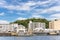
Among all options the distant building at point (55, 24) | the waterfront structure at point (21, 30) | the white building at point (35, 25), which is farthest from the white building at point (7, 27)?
the distant building at point (55, 24)

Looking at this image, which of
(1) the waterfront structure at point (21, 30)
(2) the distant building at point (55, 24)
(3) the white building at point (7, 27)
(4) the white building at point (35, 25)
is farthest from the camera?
(4) the white building at point (35, 25)

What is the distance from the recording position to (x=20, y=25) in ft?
228

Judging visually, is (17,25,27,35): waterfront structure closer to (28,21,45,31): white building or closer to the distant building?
(28,21,45,31): white building

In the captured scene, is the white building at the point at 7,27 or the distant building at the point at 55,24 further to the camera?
the distant building at the point at 55,24

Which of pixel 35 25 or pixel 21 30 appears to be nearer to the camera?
pixel 21 30

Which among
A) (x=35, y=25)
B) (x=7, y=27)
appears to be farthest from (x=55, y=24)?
(x=7, y=27)

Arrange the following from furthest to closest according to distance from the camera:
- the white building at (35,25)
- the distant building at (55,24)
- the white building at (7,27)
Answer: the white building at (35,25) < the distant building at (55,24) < the white building at (7,27)

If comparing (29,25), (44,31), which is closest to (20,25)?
(29,25)

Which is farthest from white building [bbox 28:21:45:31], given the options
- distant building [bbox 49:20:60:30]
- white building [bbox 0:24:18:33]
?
white building [bbox 0:24:18:33]

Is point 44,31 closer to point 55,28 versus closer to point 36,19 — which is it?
point 55,28

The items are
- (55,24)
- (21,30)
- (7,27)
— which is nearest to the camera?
(21,30)

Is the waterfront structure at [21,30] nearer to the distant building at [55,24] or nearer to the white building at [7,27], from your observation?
the white building at [7,27]

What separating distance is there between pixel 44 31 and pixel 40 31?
1208 mm

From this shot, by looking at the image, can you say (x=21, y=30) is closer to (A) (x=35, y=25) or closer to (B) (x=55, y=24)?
(A) (x=35, y=25)
